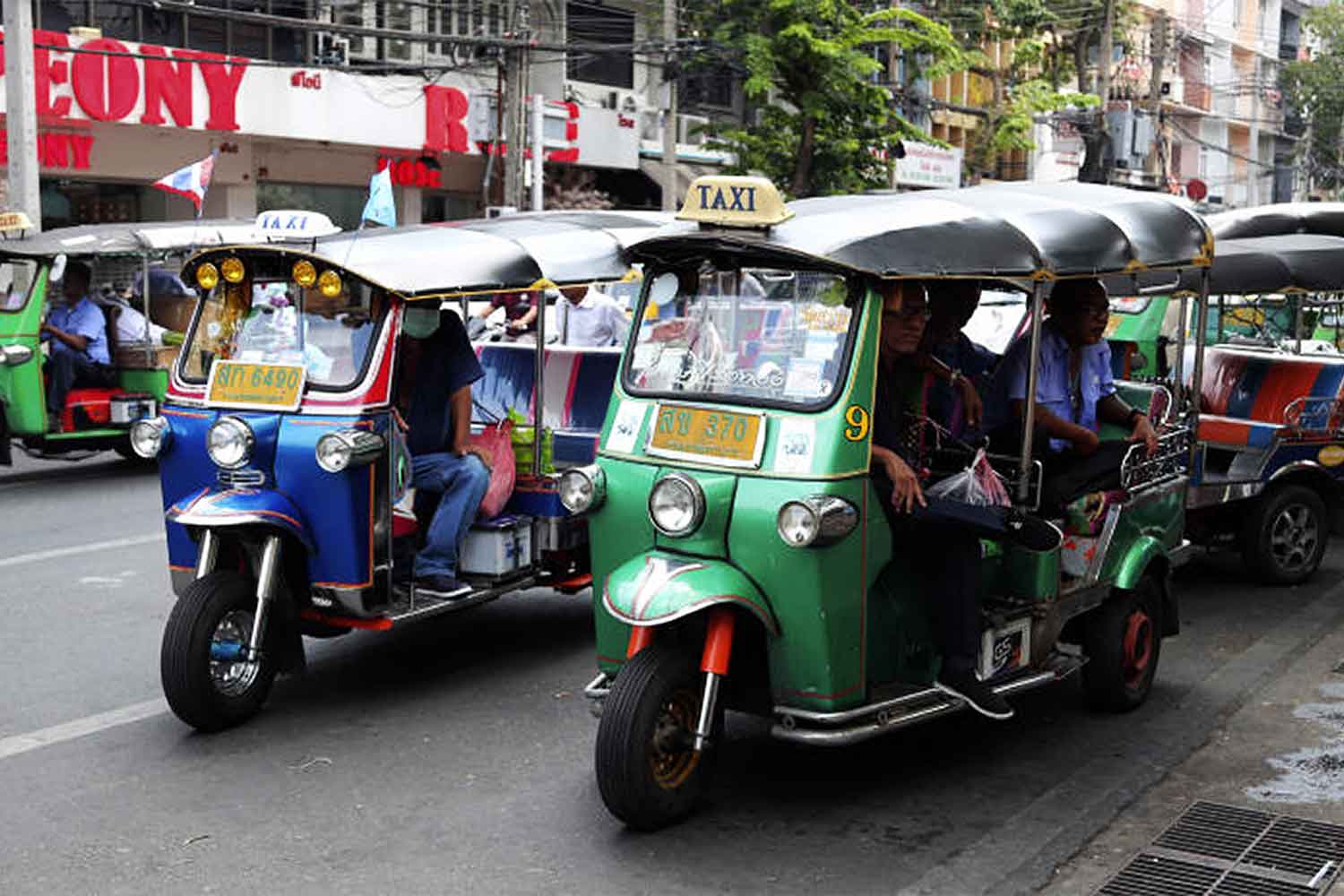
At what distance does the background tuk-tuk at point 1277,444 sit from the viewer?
9.36 m

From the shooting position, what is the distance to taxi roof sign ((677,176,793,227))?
5473 millimetres

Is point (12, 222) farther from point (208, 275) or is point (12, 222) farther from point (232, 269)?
point (232, 269)

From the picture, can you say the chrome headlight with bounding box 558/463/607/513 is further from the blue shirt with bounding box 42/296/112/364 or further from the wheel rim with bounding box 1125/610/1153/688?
the blue shirt with bounding box 42/296/112/364

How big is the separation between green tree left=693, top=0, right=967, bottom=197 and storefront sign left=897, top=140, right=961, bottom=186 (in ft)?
11.8

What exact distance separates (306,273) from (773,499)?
98.8 inches

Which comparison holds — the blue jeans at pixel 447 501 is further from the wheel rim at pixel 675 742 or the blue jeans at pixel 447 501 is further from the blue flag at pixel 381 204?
the wheel rim at pixel 675 742

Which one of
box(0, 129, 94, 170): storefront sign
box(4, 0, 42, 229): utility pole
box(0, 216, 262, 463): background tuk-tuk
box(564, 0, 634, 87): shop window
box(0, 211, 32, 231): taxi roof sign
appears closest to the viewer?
box(0, 216, 262, 463): background tuk-tuk

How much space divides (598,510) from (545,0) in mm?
21417

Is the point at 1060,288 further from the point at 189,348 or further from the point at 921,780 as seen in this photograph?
the point at 189,348

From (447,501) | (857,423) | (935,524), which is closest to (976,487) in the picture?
(935,524)

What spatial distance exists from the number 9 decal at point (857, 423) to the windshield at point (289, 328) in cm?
237

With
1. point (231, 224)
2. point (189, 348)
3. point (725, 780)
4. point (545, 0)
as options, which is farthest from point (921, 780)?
point (545, 0)

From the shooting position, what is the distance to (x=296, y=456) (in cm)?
659

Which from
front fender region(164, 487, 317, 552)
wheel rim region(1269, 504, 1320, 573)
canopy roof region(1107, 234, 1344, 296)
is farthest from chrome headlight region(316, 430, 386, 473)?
wheel rim region(1269, 504, 1320, 573)
